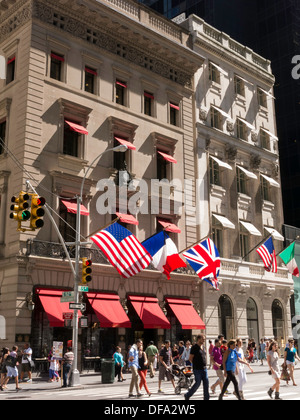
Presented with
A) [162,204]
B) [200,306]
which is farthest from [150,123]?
[200,306]

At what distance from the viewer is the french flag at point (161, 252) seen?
90.0 feet

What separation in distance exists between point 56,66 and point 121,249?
12760 mm

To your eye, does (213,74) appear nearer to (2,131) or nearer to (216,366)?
(2,131)

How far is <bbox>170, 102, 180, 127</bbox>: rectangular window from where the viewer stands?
37.2 metres

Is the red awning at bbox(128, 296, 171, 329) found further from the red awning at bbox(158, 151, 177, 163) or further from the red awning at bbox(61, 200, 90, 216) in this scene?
the red awning at bbox(158, 151, 177, 163)

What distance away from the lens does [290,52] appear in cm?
6372

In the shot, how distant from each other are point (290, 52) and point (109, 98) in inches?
1543

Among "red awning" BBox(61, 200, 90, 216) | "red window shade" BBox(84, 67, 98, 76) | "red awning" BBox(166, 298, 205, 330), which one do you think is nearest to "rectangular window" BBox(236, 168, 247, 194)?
"red awning" BBox(166, 298, 205, 330)

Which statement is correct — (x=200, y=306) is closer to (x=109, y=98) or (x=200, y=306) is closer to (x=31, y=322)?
(x=31, y=322)

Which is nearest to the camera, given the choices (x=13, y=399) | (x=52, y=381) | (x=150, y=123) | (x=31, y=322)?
(x=13, y=399)

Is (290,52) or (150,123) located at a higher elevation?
(290,52)

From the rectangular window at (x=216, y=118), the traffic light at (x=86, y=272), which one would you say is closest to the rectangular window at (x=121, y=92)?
the rectangular window at (x=216, y=118)

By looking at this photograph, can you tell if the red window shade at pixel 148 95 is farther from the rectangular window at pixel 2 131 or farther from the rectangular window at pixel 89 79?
the rectangular window at pixel 2 131

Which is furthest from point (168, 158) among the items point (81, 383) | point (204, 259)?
point (81, 383)
